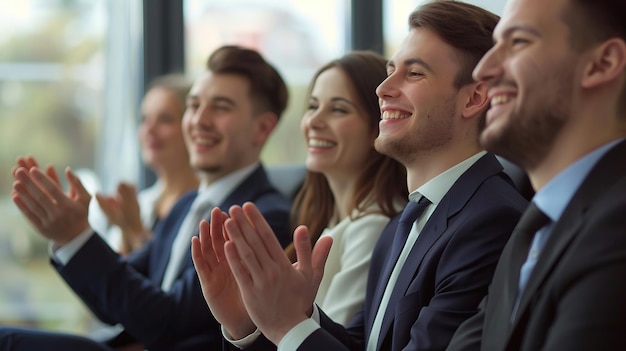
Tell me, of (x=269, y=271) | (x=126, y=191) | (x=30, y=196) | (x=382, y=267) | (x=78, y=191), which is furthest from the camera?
(x=126, y=191)

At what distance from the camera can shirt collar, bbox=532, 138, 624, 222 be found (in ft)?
4.02

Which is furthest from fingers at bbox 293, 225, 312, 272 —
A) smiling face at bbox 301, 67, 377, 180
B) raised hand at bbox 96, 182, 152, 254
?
raised hand at bbox 96, 182, 152, 254

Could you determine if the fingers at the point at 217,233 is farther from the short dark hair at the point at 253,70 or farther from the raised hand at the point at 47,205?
the short dark hair at the point at 253,70

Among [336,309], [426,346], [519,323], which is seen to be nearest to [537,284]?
[519,323]

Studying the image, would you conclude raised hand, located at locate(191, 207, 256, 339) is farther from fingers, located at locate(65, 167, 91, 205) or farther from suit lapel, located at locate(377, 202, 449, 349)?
fingers, located at locate(65, 167, 91, 205)

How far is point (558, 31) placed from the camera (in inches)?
50.0

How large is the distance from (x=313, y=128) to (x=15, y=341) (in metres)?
0.92

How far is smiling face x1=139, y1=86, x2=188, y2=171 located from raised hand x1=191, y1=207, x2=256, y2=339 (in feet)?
6.11

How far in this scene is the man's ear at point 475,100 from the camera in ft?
5.74

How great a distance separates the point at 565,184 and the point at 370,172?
1.07 m

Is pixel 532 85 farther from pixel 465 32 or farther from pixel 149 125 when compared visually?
pixel 149 125

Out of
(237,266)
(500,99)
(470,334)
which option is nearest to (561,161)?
(500,99)

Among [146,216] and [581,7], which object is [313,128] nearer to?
[581,7]

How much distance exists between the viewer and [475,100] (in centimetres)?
177
